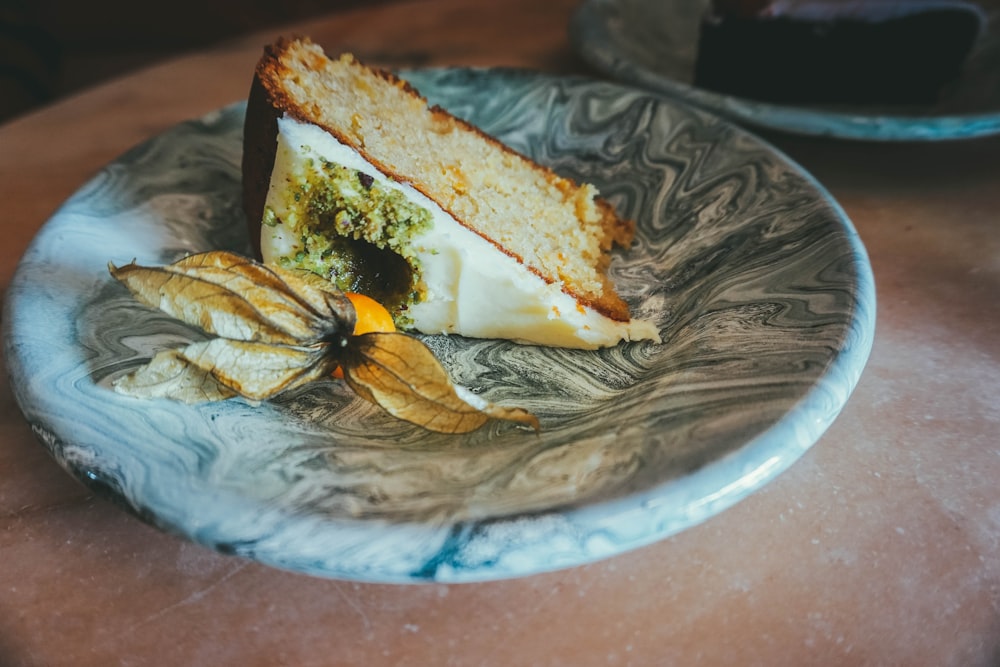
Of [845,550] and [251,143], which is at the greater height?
[251,143]

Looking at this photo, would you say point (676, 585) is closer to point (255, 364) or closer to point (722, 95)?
point (255, 364)

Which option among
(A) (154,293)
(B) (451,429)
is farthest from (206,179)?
(B) (451,429)

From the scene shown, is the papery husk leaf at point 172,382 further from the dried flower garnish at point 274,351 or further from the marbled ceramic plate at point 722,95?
the marbled ceramic plate at point 722,95

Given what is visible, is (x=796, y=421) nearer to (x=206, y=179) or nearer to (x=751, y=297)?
(x=751, y=297)

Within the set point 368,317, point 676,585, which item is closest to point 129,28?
point 368,317

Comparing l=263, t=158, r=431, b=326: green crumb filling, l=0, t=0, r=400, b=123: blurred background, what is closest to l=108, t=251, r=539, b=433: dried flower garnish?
l=263, t=158, r=431, b=326: green crumb filling

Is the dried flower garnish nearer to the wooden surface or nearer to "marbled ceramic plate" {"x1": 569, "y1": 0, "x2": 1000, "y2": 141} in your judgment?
the wooden surface

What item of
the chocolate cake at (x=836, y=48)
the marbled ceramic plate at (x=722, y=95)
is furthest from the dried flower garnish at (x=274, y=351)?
the chocolate cake at (x=836, y=48)

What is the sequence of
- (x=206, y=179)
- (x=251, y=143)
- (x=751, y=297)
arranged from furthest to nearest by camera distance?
(x=206, y=179)
(x=251, y=143)
(x=751, y=297)
